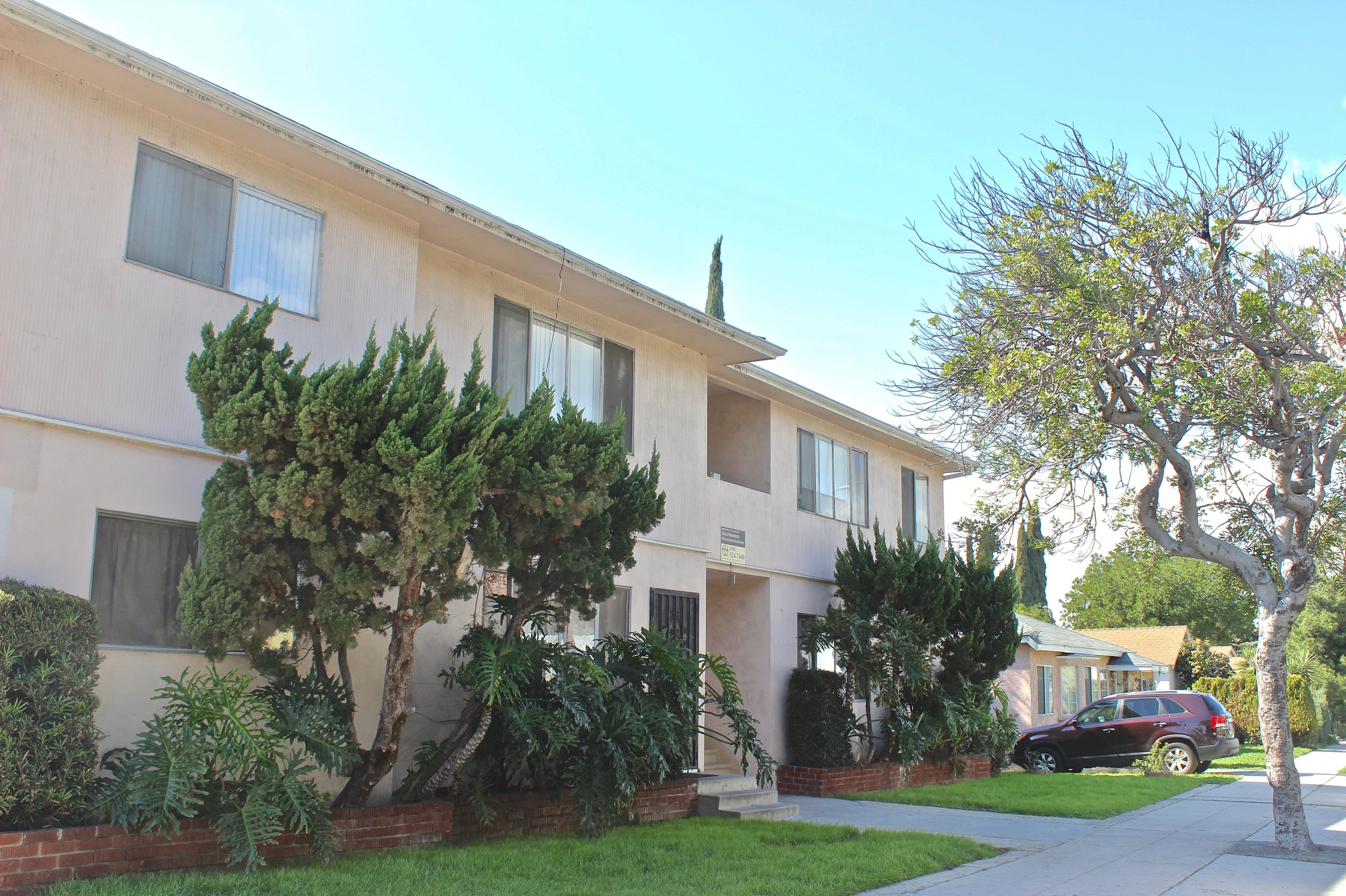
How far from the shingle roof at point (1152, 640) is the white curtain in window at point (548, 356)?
29.7 m

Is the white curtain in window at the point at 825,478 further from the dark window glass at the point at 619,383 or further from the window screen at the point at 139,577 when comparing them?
the window screen at the point at 139,577

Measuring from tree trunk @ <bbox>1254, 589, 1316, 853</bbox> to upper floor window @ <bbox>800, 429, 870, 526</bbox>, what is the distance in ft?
25.9

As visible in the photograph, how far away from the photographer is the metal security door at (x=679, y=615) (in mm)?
13250

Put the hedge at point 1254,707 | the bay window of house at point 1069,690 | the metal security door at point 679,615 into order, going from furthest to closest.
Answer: the bay window of house at point 1069,690, the hedge at point 1254,707, the metal security door at point 679,615

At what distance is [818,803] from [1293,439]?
7491 millimetres

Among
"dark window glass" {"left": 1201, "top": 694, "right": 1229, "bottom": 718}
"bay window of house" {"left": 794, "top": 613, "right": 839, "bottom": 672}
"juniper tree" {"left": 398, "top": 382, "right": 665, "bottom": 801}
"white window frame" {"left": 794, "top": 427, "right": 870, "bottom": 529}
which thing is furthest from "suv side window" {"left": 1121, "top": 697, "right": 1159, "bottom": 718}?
"juniper tree" {"left": 398, "top": 382, "right": 665, "bottom": 801}

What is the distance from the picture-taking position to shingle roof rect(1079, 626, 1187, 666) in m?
Answer: 37.6

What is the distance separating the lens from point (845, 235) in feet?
42.8

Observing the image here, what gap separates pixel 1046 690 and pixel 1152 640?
40.6ft

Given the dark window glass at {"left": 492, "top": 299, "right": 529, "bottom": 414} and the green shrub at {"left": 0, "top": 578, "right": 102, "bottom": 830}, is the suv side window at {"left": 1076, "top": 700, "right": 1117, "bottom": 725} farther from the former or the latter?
the green shrub at {"left": 0, "top": 578, "right": 102, "bottom": 830}

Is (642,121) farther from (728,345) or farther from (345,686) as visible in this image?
(345,686)

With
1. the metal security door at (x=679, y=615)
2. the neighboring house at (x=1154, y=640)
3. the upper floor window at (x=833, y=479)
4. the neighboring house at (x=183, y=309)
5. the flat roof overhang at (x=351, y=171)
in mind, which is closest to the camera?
the neighboring house at (x=183, y=309)

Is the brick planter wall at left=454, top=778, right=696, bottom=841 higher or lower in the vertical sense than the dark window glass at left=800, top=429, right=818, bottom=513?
lower

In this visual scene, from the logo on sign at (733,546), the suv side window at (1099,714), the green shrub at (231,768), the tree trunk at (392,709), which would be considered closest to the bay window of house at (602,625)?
the logo on sign at (733,546)
